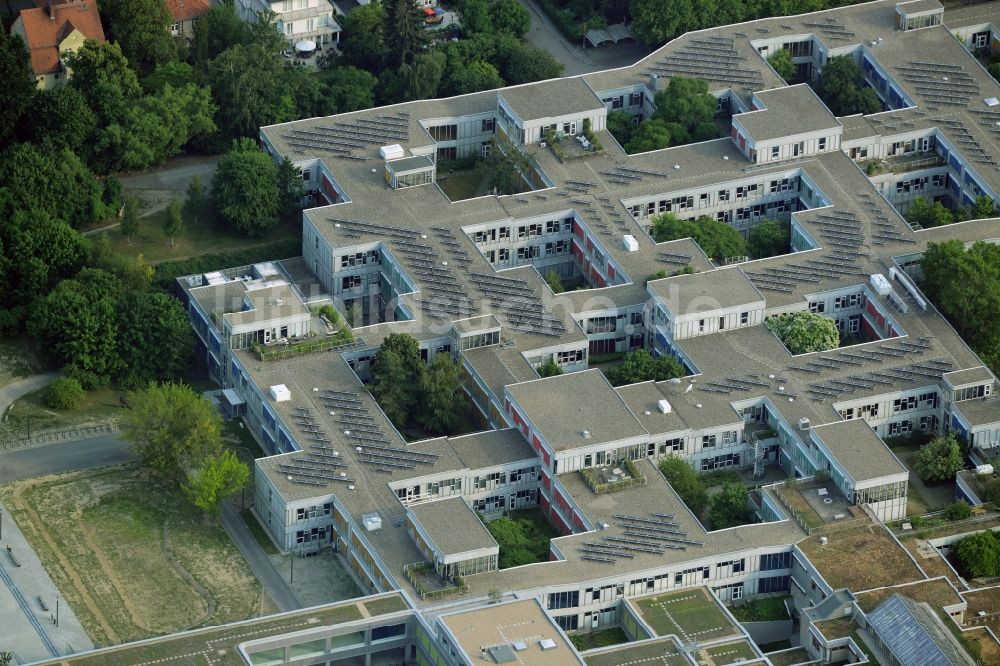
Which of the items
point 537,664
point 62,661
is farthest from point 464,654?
point 62,661

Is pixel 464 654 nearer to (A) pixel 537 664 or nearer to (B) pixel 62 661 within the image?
(A) pixel 537 664
